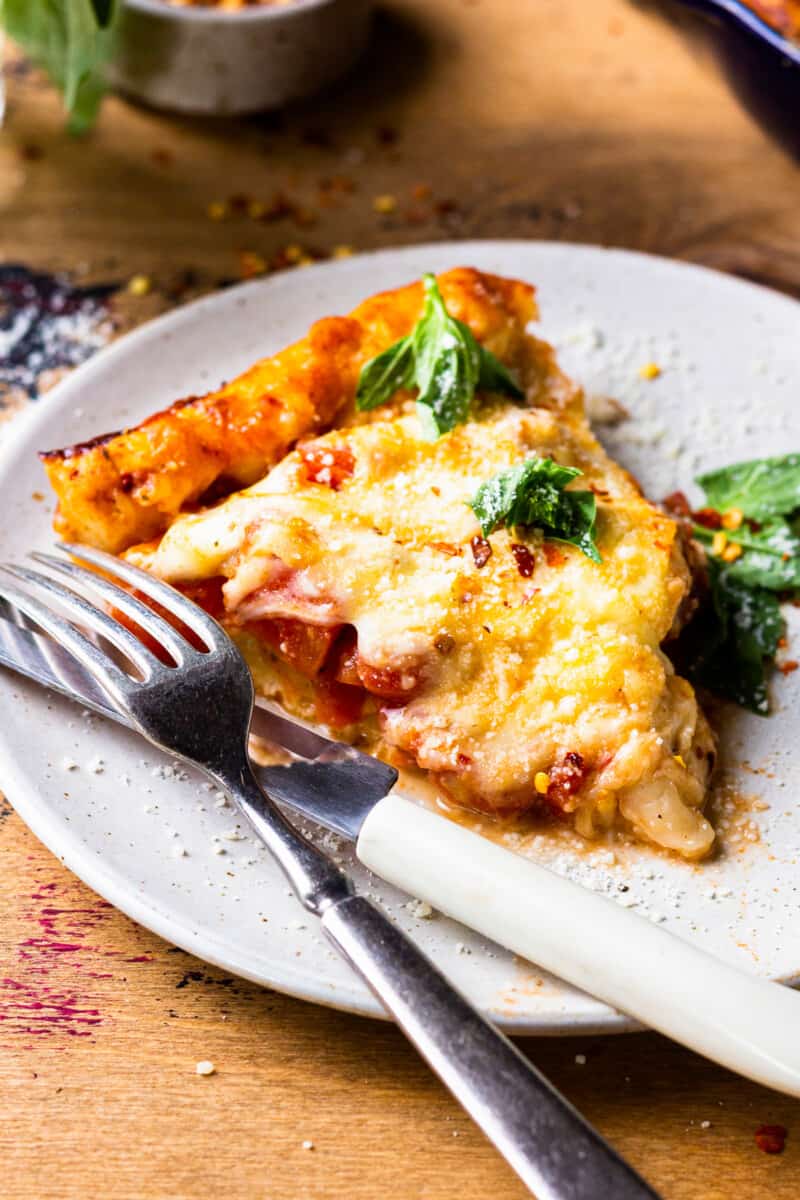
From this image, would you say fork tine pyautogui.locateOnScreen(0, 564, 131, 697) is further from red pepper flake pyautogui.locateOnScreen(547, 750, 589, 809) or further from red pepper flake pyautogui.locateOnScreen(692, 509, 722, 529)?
red pepper flake pyautogui.locateOnScreen(692, 509, 722, 529)

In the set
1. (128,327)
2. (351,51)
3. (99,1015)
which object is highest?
(351,51)

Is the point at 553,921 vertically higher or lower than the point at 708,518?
lower

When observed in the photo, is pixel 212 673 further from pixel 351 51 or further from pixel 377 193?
pixel 351 51

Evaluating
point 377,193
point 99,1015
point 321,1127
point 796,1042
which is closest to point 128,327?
point 377,193

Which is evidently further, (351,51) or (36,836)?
(351,51)

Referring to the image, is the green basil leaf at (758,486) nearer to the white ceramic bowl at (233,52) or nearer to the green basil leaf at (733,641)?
the green basil leaf at (733,641)

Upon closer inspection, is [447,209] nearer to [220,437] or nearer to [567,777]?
[220,437]

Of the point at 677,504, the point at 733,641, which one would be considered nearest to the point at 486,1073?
the point at 733,641

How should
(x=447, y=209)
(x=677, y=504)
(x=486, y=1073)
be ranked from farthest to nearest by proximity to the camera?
(x=447, y=209) → (x=677, y=504) → (x=486, y=1073)
